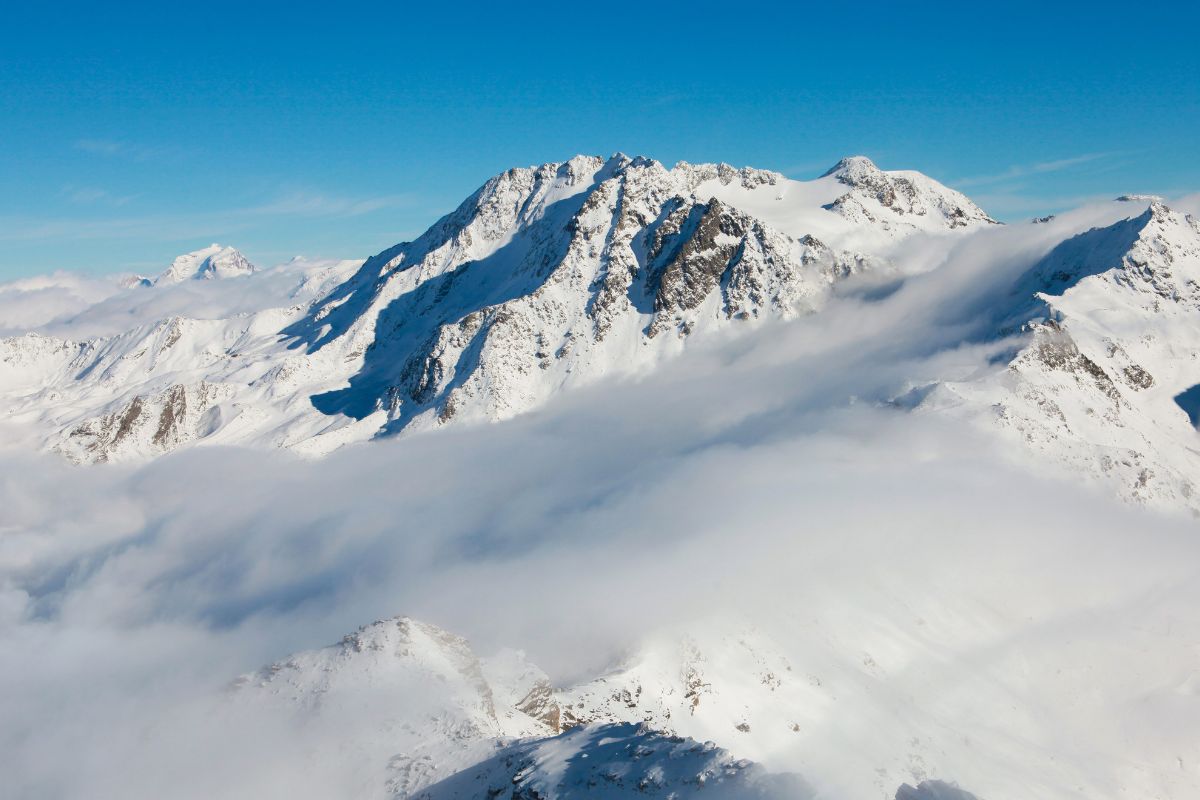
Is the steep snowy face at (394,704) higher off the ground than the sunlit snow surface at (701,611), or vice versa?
the steep snowy face at (394,704)

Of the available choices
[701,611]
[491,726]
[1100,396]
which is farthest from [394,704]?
[1100,396]

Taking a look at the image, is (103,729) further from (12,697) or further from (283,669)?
(12,697)

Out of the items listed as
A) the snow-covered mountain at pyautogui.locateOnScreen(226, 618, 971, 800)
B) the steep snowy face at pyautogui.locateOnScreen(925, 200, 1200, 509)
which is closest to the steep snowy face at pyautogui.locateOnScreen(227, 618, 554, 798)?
the snow-covered mountain at pyautogui.locateOnScreen(226, 618, 971, 800)

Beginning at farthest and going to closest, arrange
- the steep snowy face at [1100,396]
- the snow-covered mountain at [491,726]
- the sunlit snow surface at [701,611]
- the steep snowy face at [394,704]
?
the steep snowy face at [1100,396] < the sunlit snow surface at [701,611] < the steep snowy face at [394,704] < the snow-covered mountain at [491,726]

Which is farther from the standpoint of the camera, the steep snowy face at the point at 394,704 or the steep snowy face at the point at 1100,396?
the steep snowy face at the point at 1100,396

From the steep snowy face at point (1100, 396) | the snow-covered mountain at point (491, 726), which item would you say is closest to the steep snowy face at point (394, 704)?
the snow-covered mountain at point (491, 726)

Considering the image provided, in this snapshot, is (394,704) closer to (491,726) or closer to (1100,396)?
(491,726)

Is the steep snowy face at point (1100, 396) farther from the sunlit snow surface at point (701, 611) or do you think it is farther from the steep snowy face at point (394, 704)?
the steep snowy face at point (394, 704)

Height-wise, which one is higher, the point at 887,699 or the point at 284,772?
the point at 284,772

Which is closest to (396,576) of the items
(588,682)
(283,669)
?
(588,682)

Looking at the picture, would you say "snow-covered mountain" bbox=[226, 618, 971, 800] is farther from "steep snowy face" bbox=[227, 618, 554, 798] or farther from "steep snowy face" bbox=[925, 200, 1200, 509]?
"steep snowy face" bbox=[925, 200, 1200, 509]

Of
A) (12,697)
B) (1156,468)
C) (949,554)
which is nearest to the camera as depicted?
(12,697)
